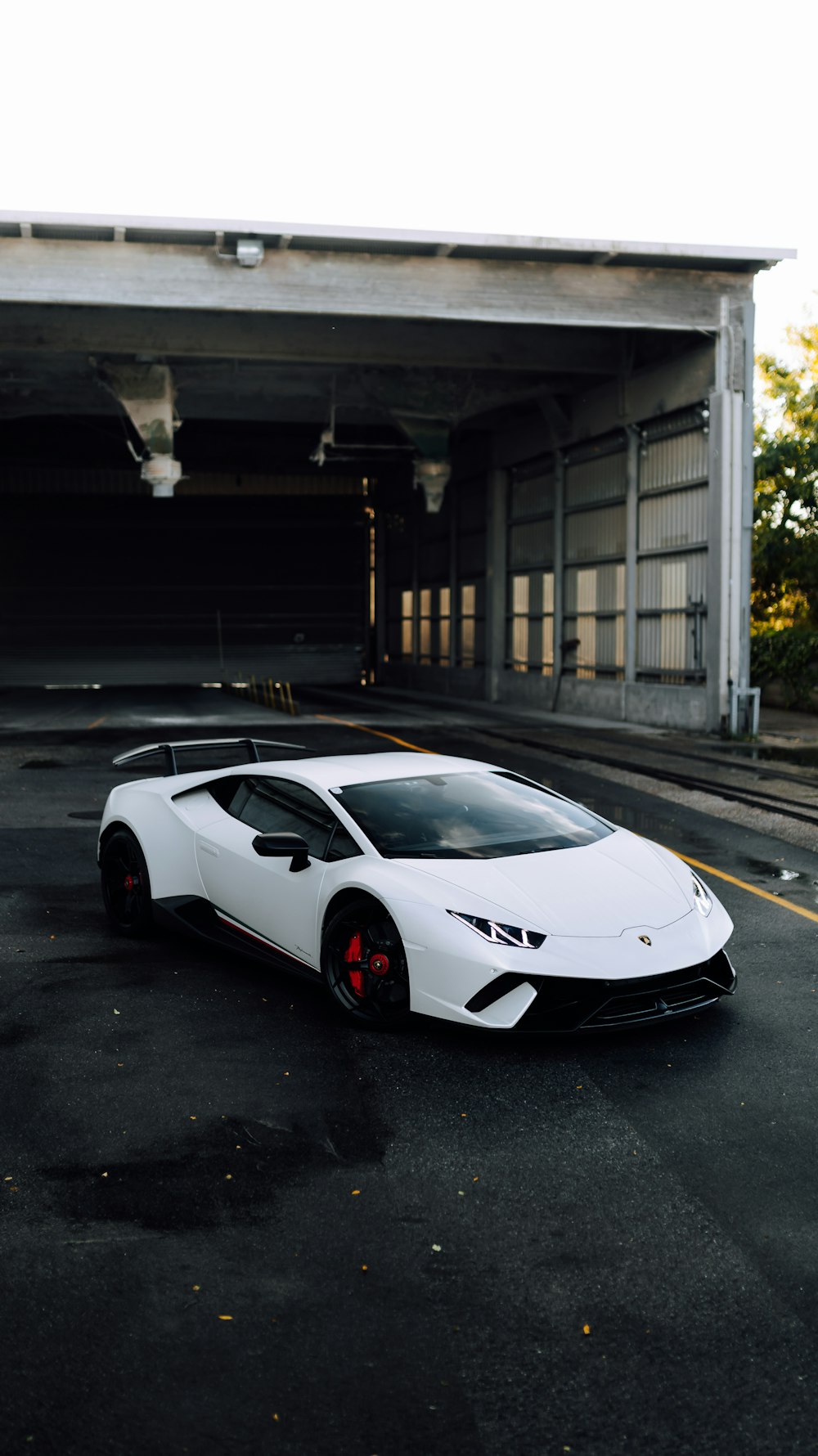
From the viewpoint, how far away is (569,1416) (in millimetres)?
3150

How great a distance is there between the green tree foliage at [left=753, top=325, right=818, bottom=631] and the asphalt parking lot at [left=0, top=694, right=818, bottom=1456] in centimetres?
2593

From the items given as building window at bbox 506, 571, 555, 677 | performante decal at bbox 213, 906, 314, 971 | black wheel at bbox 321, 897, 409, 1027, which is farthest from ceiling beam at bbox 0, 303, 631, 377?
black wheel at bbox 321, 897, 409, 1027

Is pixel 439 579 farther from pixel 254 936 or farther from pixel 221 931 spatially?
pixel 254 936

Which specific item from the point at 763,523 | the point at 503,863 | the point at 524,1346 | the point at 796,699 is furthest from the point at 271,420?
the point at 524,1346

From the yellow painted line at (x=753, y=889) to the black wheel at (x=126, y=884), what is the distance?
12.2ft

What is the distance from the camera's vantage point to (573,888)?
612 centimetres

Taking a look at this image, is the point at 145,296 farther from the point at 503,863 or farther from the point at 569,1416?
the point at 569,1416

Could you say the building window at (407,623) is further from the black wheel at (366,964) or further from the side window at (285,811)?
the black wheel at (366,964)

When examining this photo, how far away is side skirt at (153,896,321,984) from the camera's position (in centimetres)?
669

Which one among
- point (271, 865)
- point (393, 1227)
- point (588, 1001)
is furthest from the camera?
point (271, 865)

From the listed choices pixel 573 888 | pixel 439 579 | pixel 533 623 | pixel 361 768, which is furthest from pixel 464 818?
pixel 439 579

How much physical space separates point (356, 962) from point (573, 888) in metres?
1.11

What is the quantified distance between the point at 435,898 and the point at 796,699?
85.5ft

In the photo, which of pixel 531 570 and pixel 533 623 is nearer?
pixel 533 623
